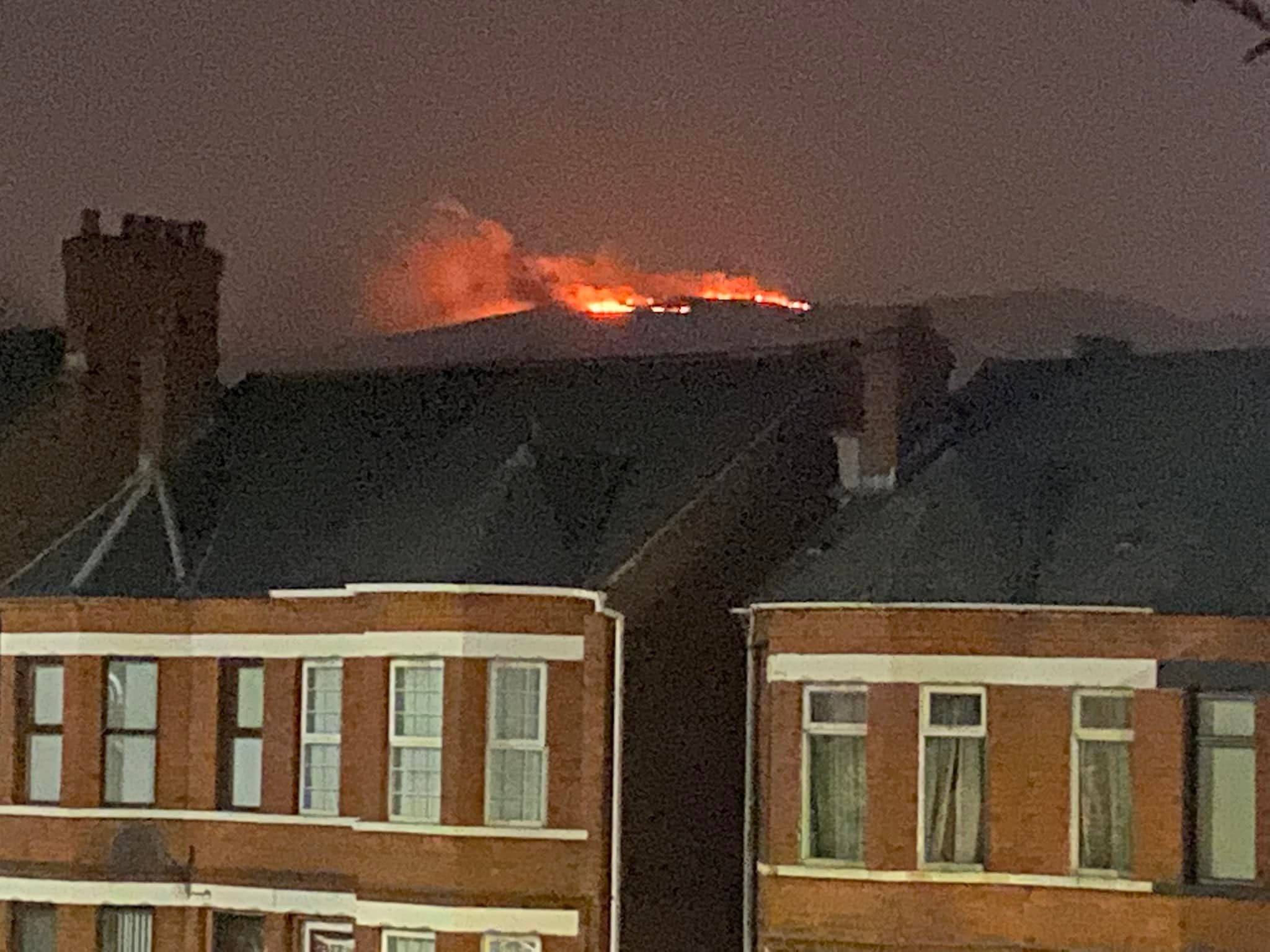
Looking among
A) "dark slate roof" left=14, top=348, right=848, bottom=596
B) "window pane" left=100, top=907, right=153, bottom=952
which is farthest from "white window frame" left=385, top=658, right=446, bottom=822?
"window pane" left=100, top=907, right=153, bottom=952

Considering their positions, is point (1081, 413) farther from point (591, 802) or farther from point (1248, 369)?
point (591, 802)

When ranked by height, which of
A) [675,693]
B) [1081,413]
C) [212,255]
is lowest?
[675,693]

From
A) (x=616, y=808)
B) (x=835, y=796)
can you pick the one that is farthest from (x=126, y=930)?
(x=835, y=796)

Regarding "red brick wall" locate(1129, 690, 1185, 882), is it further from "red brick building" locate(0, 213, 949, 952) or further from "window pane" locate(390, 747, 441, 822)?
"window pane" locate(390, 747, 441, 822)

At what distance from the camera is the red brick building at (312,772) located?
20578 mm

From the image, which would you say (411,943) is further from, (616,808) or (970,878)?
(970,878)

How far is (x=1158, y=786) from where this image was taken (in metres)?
18.4

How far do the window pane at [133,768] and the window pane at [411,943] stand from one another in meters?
3.81

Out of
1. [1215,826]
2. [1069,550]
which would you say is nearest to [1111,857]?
[1215,826]

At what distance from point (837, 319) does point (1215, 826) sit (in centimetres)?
747

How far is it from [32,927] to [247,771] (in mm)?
2933

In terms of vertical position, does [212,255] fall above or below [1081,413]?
above

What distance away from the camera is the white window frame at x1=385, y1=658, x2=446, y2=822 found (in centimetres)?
2062

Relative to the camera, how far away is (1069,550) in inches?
792
